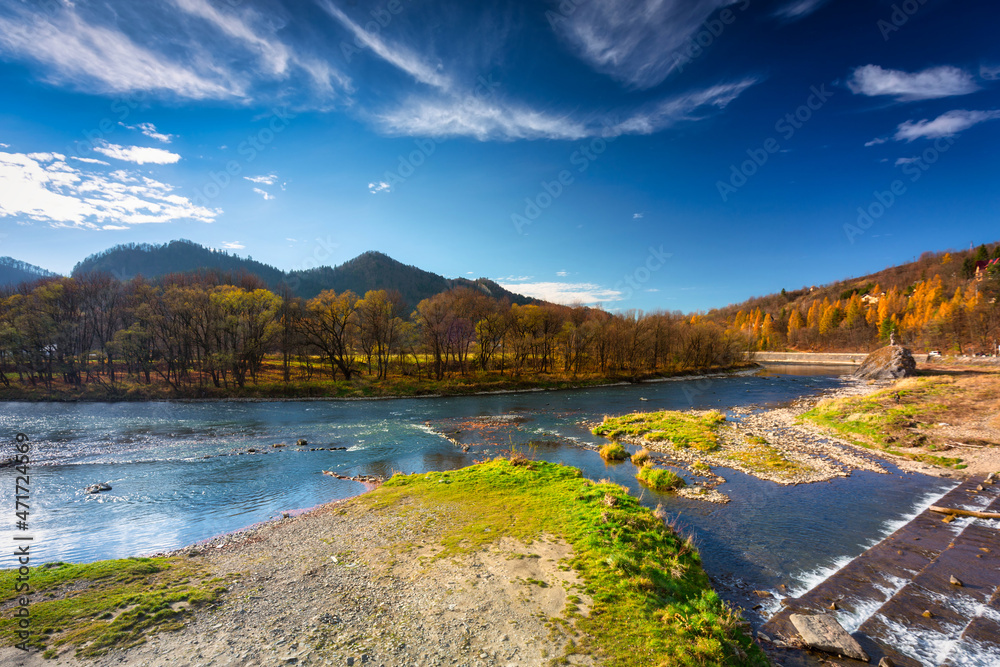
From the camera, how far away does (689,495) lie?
1625 cm

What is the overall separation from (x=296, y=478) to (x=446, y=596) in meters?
14.9

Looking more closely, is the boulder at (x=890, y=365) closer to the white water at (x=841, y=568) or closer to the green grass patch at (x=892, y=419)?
the green grass patch at (x=892, y=419)

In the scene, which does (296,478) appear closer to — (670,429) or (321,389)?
(670,429)

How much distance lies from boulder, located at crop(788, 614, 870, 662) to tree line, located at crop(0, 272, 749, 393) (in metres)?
56.8

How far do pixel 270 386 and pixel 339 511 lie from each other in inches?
1761

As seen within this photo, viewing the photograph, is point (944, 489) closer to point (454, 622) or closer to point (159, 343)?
point (454, 622)

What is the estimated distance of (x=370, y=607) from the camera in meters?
8.04

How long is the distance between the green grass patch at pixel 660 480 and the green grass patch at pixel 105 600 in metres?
16.2

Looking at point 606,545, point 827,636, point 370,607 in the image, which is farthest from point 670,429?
point 370,607

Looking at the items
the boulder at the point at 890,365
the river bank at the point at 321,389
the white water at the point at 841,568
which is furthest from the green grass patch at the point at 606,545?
the boulder at the point at 890,365

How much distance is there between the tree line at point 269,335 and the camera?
4812cm

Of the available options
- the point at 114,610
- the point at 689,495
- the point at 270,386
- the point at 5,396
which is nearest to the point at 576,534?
the point at 689,495

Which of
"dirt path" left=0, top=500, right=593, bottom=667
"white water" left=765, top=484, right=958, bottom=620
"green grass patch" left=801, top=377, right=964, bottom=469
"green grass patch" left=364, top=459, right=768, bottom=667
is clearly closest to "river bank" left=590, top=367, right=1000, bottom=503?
"green grass patch" left=801, top=377, right=964, bottom=469

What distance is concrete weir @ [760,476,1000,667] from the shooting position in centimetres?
767
